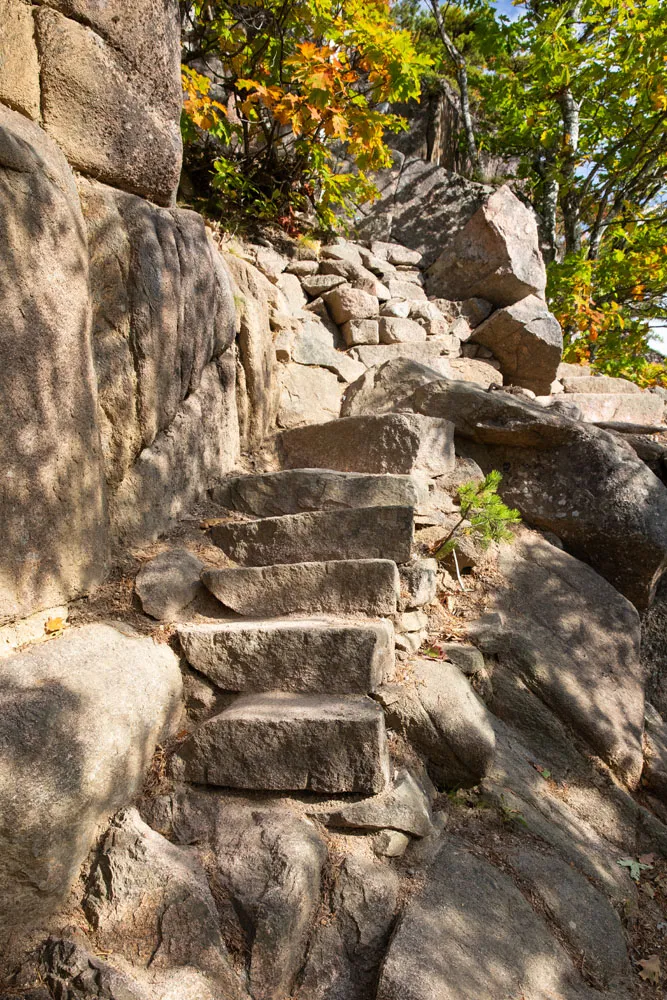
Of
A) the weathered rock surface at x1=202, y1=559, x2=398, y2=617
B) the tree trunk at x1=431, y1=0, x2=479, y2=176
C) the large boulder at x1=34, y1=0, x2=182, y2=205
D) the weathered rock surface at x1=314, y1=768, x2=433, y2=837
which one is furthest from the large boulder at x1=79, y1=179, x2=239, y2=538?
the tree trunk at x1=431, y1=0, x2=479, y2=176

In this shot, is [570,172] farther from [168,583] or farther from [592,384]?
[168,583]

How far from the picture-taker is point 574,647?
11.0ft

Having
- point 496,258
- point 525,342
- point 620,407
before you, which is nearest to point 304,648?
point 525,342

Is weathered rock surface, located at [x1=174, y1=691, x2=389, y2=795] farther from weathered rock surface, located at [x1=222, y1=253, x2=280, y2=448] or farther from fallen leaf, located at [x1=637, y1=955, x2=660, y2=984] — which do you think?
weathered rock surface, located at [x1=222, y1=253, x2=280, y2=448]

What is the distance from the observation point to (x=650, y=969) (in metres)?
2.29

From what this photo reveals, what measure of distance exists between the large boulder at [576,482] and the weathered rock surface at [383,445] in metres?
0.38

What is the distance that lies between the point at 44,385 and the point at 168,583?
0.96 meters

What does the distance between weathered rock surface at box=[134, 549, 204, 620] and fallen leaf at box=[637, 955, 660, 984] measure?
7.32 feet

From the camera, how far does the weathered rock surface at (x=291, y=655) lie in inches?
94.0

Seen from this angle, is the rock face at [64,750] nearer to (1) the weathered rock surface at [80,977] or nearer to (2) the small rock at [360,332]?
(1) the weathered rock surface at [80,977]

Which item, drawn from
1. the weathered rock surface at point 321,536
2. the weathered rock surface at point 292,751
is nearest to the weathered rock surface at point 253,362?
the weathered rock surface at point 321,536

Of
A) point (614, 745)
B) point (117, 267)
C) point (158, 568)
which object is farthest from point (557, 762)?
point (117, 267)

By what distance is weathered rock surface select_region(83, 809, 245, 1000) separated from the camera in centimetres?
168

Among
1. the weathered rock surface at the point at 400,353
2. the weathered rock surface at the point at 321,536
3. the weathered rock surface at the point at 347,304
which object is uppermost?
the weathered rock surface at the point at 347,304
